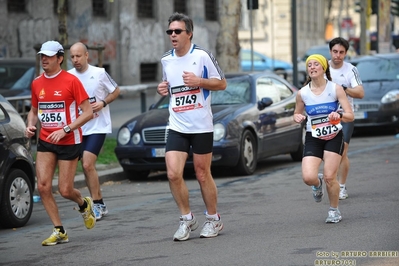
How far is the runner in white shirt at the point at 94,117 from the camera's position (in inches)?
430

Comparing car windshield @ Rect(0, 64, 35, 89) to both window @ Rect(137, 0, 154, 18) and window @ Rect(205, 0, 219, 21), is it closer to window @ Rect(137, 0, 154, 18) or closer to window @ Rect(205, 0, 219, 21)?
window @ Rect(137, 0, 154, 18)

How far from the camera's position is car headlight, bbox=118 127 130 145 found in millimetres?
14719

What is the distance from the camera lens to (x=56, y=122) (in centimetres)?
921

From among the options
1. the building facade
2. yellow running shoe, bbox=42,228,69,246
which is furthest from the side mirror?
the building facade

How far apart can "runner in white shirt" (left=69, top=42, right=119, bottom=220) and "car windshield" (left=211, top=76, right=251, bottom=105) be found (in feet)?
14.2

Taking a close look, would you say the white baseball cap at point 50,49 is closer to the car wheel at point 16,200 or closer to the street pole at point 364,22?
the car wheel at point 16,200

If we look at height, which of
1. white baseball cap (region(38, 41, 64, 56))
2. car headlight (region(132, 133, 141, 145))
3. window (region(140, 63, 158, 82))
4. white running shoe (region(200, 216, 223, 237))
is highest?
white baseball cap (region(38, 41, 64, 56))

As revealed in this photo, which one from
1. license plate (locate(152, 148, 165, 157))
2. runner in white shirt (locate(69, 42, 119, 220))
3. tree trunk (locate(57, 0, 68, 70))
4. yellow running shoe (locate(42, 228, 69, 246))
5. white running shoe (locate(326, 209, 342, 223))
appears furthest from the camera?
tree trunk (locate(57, 0, 68, 70))

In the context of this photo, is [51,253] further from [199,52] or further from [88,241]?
[199,52]

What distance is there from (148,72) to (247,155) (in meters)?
22.7

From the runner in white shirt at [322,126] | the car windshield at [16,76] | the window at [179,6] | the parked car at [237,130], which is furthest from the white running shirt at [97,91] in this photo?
the window at [179,6]

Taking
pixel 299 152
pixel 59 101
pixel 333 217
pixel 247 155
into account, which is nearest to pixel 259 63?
pixel 299 152

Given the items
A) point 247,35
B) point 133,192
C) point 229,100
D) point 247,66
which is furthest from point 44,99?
point 247,35

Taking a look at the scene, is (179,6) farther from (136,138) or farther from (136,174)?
(136,138)
